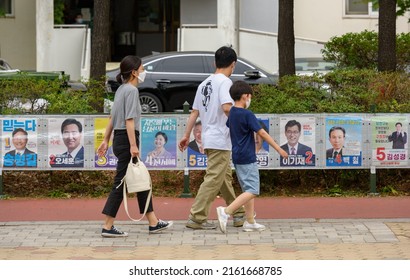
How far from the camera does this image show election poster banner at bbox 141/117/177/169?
13234 millimetres

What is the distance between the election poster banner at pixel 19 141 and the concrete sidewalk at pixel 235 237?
A: 0.62 meters

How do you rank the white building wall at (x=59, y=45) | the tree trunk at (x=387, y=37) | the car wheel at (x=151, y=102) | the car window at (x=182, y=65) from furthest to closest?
1. the white building wall at (x=59, y=45)
2. the car window at (x=182, y=65)
3. the car wheel at (x=151, y=102)
4. the tree trunk at (x=387, y=37)

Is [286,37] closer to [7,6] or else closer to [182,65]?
[182,65]

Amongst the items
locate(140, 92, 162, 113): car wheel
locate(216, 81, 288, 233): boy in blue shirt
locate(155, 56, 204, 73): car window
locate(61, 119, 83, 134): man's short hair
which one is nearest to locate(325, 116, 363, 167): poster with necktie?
locate(216, 81, 288, 233): boy in blue shirt

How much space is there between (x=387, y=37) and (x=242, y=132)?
260 inches

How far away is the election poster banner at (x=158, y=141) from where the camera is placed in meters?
13.2

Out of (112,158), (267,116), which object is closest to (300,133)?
(267,116)

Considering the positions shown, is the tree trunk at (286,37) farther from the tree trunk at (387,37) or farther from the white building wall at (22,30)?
the white building wall at (22,30)

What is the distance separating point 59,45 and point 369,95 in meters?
18.5

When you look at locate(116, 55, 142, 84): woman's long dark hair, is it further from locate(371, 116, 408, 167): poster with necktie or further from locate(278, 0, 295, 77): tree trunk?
locate(278, 0, 295, 77): tree trunk

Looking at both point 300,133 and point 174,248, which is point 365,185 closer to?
point 300,133

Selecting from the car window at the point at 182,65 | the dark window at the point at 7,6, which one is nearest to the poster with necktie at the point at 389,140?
the car window at the point at 182,65

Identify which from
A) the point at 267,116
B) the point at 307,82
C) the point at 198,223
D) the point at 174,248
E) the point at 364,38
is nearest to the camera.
A: the point at 174,248

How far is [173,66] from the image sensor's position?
70.8 ft
